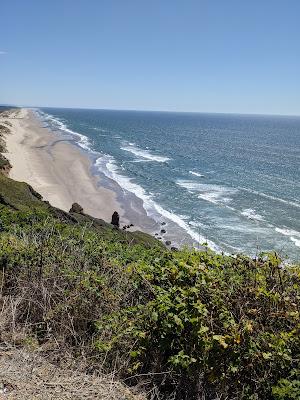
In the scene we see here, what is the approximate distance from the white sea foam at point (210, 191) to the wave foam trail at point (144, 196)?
21.2ft

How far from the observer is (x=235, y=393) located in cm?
502

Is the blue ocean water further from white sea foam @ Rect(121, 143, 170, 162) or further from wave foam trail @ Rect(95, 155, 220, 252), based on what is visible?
white sea foam @ Rect(121, 143, 170, 162)

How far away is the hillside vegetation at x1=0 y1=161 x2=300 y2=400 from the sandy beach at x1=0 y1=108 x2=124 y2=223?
31865mm

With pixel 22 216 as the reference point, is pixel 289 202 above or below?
below

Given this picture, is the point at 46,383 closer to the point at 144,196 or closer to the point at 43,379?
the point at 43,379

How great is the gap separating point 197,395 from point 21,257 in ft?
13.1

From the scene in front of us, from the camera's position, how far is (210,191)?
52344mm

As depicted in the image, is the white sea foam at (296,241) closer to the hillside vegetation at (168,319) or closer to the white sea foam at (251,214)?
the white sea foam at (251,214)

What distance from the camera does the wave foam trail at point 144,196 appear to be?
35.7 meters

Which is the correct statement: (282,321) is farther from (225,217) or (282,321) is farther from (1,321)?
(225,217)

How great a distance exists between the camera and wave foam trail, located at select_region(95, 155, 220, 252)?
117 feet

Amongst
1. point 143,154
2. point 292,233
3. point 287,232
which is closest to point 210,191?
point 287,232

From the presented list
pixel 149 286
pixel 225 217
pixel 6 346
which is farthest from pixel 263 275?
pixel 225 217

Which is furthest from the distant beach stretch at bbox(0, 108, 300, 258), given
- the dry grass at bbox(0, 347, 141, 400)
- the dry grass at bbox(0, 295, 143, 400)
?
the dry grass at bbox(0, 347, 141, 400)
